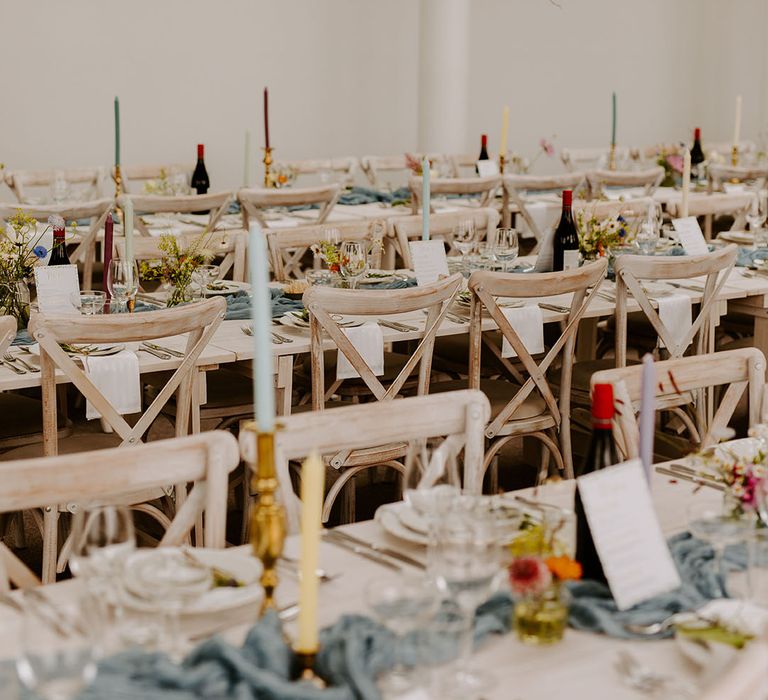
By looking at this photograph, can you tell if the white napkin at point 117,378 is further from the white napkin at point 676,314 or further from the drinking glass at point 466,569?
the white napkin at point 676,314

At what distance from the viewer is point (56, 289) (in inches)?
145

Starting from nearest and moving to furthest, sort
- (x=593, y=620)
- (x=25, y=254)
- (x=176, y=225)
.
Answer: (x=593, y=620)
(x=25, y=254)
(x=176, y=225)

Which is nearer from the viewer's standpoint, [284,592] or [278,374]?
[284,592]

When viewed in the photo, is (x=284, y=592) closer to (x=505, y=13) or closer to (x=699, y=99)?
(x=505, y=13)

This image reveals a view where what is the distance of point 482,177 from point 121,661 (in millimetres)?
5628

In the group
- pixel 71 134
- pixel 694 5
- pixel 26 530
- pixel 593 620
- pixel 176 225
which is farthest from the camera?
pixel 694 5

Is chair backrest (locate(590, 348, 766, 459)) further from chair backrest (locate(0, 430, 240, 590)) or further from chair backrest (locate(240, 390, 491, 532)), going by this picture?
chair backrest (locate(0, 430, 240, 590))

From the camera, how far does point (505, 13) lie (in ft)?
36.1

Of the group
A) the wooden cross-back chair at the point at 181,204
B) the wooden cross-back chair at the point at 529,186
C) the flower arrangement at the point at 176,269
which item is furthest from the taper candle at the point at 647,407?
the wooden cross-back chair at the point at 529,186

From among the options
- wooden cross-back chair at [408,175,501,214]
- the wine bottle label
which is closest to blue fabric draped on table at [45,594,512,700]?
the wine bottle label

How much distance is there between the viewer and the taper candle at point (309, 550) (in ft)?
4.74

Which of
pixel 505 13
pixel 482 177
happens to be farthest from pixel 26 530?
pixel 505 13

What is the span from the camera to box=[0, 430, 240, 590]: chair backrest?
1.97m

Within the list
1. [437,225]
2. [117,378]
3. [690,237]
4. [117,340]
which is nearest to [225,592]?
[117,340]
